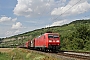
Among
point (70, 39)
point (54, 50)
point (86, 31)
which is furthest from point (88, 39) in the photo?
point (54, 50)

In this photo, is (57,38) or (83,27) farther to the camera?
(83,27)

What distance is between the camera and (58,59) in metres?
20.4

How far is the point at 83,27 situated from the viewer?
67.4 m

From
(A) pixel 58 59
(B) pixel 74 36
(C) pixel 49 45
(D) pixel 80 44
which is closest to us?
(A) pixel 58 59

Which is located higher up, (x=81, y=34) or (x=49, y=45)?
(x=81, y=34)

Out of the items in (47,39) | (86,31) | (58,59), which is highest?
(86,31)

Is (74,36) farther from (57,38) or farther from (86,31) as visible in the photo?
(57,38)

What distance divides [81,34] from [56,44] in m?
33.6

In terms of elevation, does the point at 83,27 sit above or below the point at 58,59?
above

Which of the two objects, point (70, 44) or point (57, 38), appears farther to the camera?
point (70, 44)

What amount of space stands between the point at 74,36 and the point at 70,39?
9.18 feet

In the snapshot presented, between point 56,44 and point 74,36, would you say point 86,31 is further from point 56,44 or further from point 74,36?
point 56,44

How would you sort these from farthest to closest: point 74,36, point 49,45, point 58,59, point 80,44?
point 74,36 < point 80,44 < point 49,45 < point 58,59

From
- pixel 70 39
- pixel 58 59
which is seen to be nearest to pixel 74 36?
pixel 70 39
